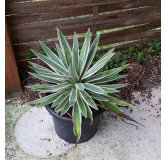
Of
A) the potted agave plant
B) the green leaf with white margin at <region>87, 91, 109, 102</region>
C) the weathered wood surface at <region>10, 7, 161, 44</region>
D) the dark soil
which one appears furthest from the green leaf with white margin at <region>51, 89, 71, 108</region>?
the weathered wood surface at <region>10, 7, 161, 44</region>

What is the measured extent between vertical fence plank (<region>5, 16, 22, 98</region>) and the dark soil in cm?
12

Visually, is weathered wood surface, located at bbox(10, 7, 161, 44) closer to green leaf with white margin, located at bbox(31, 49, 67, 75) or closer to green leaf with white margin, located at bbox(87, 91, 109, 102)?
green leaf with white margin, located at bbox(31, 49, 67, 75)

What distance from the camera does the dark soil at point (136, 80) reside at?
2785 mm

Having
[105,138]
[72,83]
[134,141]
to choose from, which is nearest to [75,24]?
[72,83]

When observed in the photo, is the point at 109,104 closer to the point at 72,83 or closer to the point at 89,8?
the point at 72,83

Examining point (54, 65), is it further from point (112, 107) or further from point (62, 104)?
point (112, 107)

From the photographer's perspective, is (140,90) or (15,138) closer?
(15,138)

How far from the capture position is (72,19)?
8.57ft

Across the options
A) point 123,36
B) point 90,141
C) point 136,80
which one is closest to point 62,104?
point 90,141

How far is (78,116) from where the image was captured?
1.69 meters

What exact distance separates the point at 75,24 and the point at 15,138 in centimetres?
186

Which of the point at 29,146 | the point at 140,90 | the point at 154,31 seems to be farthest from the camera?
the point at 154,31

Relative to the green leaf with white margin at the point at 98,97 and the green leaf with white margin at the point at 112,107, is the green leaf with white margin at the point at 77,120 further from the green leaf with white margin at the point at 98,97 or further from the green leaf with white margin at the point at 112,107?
the green leaf with white margin at the point at 112,107

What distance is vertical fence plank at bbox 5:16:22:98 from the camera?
2.29 metres
